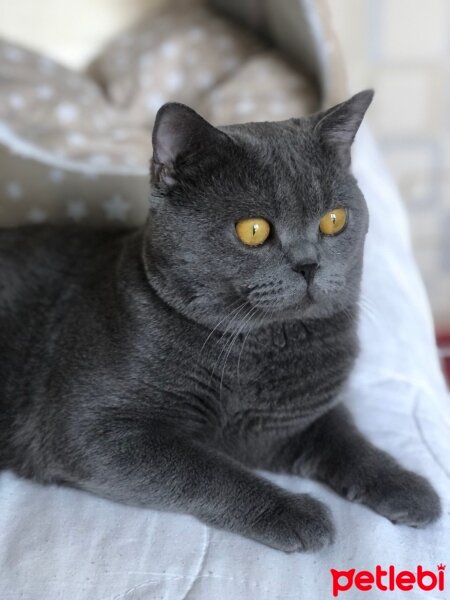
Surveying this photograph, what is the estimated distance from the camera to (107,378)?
2.79ft

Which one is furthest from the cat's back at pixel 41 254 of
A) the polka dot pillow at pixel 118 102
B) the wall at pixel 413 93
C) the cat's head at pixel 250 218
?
the wall at pixel 413 93

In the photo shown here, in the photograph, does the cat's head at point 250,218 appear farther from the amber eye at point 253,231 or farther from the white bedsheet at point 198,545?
the white bedsheet at point 198,545

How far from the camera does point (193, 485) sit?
0.80 meters

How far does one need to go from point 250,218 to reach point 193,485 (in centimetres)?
33

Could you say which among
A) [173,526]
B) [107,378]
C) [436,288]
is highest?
[107,378]

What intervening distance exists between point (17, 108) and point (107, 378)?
0.74 meters

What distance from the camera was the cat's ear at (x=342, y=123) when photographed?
82cm

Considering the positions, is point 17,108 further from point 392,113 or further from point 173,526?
point 392,113

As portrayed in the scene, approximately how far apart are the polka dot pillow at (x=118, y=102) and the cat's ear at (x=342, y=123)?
1.41 feet

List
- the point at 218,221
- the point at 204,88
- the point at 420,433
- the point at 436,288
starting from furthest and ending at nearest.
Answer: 1. the point at 436,288
2. the point at 204,88
3. the point at 420,433
4. the point at 218,221

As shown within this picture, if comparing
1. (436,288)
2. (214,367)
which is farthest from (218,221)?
(436,288)

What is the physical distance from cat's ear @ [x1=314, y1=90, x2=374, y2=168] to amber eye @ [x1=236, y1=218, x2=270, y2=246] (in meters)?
0.15

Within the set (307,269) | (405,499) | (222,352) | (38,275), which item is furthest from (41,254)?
(405,499)

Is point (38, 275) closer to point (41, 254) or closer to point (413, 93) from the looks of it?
point (41, 254)
